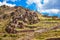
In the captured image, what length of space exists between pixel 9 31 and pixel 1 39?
2853 centimetres

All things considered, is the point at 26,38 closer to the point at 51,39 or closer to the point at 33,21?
the point at 51,39

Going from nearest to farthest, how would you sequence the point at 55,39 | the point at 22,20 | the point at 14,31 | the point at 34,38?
the point at 55,39 < the point at 34,38 < the point at 14,31 < the point at 22,20

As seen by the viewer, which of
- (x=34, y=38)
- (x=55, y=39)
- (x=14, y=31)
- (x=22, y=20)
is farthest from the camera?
(x=22, y=20)

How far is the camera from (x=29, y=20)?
185 m

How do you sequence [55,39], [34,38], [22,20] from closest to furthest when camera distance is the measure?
[55,39]
[34,38]
[22,20]

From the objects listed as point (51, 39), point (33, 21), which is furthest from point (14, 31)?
point (33, 21)

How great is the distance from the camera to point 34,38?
10669cm

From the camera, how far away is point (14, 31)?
133375mm

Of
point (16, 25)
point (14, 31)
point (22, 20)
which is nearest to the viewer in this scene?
point (14, 31)

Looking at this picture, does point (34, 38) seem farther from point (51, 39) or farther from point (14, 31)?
point (14, 31)

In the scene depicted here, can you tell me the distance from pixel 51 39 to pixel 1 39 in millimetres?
27320

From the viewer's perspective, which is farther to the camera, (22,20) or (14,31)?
(22,20)

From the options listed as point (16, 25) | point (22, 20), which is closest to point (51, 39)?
point (16, 25)

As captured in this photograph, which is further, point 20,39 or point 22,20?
A: point 22,20
